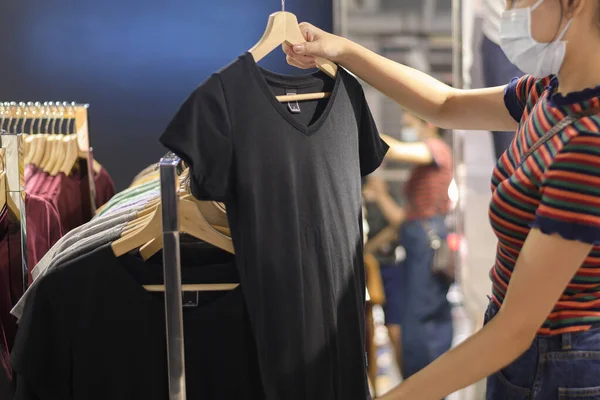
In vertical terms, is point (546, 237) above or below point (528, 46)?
below

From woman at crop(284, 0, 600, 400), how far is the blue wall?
2.08m

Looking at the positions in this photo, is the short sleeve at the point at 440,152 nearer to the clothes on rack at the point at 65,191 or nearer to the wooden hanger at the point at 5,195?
the clothes on rack at the point at 65,191

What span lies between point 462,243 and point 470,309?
0.26 metres

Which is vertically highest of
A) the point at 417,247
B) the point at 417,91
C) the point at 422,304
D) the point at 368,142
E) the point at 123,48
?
the point at 123,48

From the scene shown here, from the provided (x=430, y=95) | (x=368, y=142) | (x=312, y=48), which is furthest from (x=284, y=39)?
(x=430, y=95)

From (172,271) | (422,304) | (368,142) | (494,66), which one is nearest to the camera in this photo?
(172,271)

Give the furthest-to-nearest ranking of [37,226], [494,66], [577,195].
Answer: [494,66] < [37,226] < [577,195]

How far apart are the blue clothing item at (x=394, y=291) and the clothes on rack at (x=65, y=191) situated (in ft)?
3.64

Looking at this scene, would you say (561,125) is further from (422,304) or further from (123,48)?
(123,48)

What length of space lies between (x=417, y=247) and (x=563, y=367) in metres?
1.40

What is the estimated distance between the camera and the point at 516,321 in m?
1.06

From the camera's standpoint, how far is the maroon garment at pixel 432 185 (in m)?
2.49

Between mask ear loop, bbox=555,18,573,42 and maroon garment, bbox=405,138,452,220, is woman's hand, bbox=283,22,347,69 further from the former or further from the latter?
maroon garment, bbox=405,138,452,220

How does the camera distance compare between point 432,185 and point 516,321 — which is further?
point 432,185
